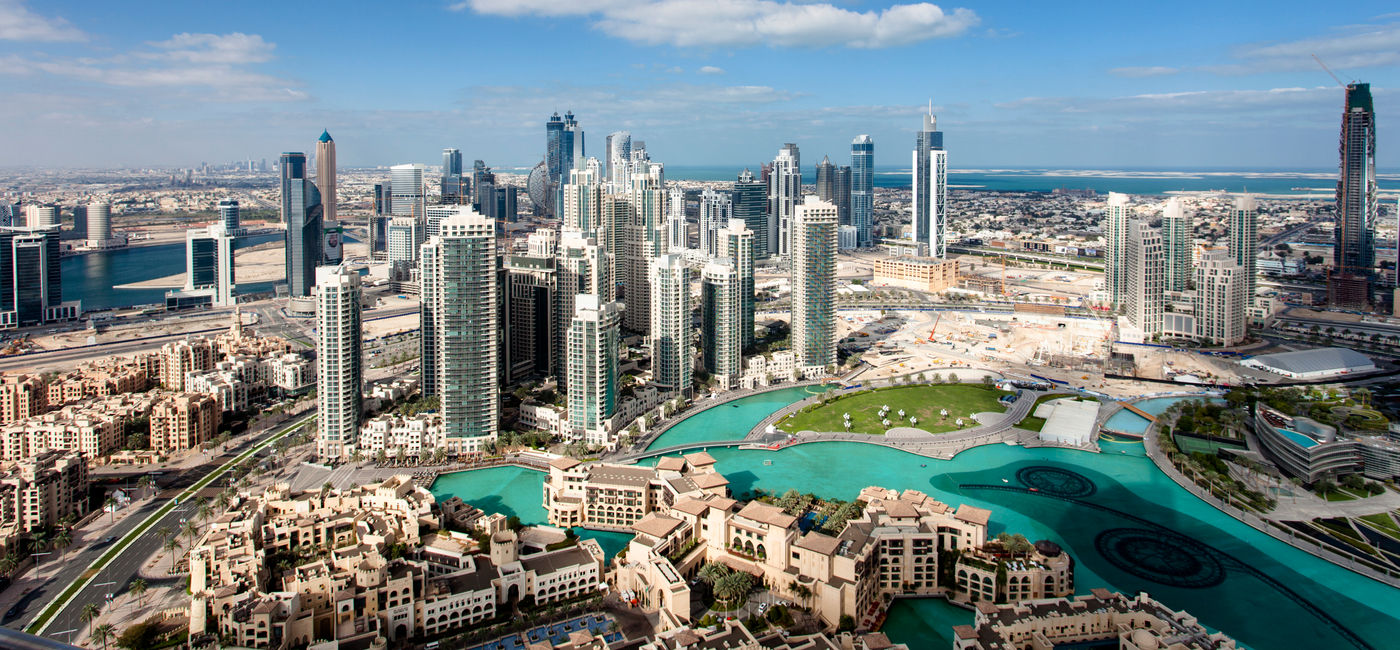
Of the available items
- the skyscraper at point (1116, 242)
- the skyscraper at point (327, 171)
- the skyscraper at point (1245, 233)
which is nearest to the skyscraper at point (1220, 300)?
the skyscraper at point (1245, 233)

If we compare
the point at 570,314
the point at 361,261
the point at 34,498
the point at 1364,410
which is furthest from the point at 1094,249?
the point at 34,498

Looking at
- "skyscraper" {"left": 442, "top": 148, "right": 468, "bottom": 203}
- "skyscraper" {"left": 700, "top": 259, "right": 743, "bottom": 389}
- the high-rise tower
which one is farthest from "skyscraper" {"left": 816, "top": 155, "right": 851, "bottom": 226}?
"skyscraper" {"left": 700, "top": 259, "right": 743, "bottom": 389}

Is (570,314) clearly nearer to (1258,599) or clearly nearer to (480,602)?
(480,602)

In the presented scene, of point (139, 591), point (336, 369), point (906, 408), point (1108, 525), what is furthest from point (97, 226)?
point (1108, 525)

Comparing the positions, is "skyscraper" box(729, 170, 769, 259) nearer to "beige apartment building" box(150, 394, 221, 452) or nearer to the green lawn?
the green lawn

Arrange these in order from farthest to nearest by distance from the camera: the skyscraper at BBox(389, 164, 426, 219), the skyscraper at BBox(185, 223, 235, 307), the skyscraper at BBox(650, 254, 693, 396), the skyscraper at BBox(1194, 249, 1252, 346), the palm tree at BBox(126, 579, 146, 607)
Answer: the skyscraper at BBox(389, 164, 426, 219) < the skyscraper at BBox(185, 223, 235, 307) < the skyscraper at BBox(1194, 249, 1252, 346) < the skyscraper at BBox(650, 254, 693, 396) < the palm tree at BBox(126, 579, 146, 607)

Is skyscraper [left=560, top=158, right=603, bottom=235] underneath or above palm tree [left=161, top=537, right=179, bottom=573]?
above

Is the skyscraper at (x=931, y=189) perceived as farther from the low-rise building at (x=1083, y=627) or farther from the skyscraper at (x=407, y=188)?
the low-rise building at (x=1083, y=627)
